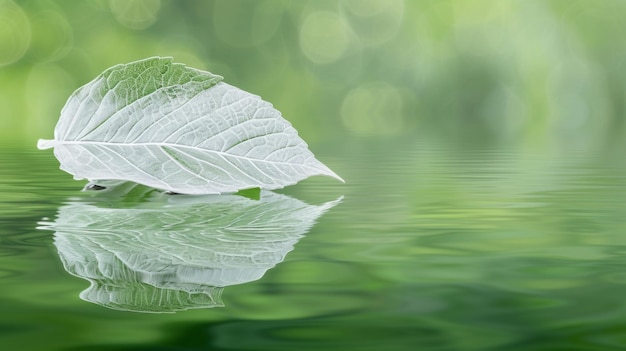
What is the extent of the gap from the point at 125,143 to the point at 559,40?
3327 mm

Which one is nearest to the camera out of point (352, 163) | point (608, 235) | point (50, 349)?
point (50, 349)

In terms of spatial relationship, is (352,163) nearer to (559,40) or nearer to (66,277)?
(66,277)

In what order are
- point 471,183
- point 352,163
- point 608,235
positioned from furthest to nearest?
point 352,163
point 471,183
point 608,235

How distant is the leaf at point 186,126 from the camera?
2.75 ft

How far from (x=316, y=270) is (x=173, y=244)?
0.13m

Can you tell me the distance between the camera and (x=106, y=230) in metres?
0.60

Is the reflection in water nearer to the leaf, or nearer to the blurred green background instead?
the leaf

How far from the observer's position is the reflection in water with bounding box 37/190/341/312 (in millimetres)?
381

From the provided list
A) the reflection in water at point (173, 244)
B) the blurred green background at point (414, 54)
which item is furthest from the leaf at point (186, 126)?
the blurred green background at point (414, 54)

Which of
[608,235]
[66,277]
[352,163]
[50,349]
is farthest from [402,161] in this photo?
[50,349]

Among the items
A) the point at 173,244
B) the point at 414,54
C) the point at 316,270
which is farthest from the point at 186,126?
the point at 414,54

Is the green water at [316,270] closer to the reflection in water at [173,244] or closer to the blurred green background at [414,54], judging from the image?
the reflection in water at [173,244]

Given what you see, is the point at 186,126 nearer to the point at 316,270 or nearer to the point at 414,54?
the point at 316,270

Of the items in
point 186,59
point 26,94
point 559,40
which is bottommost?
point 26,94
